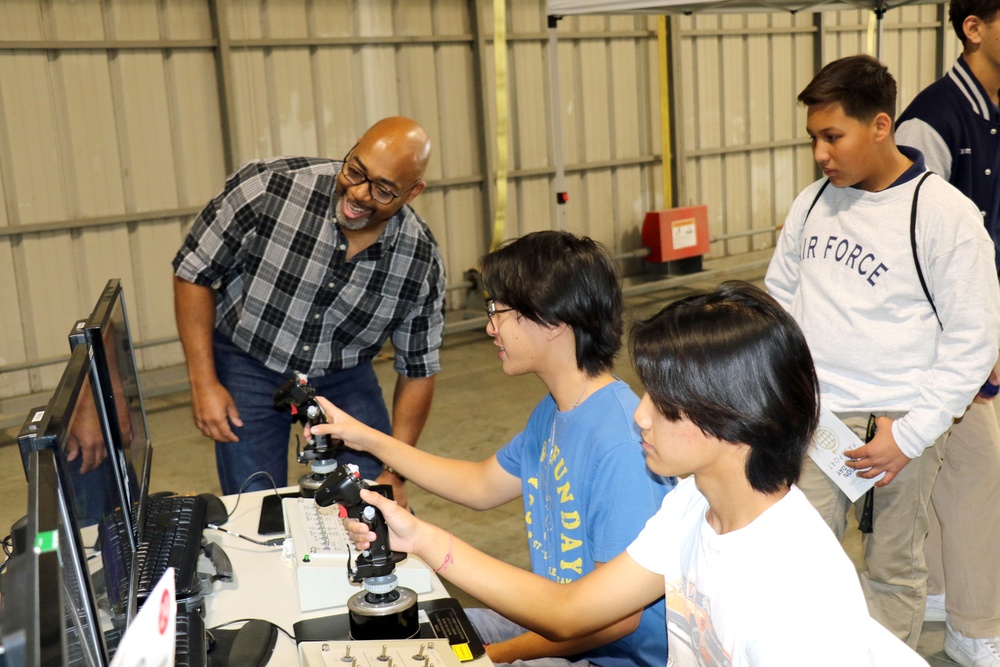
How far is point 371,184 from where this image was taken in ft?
7.61

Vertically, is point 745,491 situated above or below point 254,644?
above

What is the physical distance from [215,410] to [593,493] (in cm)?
119

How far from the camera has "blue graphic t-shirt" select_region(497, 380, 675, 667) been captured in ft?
5.01

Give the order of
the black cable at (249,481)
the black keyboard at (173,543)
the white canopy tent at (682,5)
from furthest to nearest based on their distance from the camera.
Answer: the white canopy tent at (682,5) < the black cable at (249,481) < the black keyboard at (173,543)

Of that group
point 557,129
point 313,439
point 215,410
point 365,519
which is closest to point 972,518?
point 313,439

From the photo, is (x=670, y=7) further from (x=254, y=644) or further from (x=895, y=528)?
(x=254, y=644)

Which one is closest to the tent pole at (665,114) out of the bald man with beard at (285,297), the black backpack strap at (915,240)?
the bald man with beard at (285,297)

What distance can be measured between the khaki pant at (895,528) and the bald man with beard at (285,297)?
40.9 inches

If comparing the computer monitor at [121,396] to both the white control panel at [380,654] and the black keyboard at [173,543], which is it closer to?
the black keyboard at [173,543]

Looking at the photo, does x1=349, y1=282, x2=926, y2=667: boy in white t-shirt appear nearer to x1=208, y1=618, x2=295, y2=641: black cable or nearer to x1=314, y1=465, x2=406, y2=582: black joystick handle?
x1=314, y1=465, x2=406, y2=582: black joystick handle

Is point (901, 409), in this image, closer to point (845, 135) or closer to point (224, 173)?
point (845, 135)

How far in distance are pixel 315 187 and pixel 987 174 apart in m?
1.71

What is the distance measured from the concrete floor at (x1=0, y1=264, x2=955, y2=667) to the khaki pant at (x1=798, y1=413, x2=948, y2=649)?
401 mm

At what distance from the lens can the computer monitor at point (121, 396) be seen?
4.85 feet
